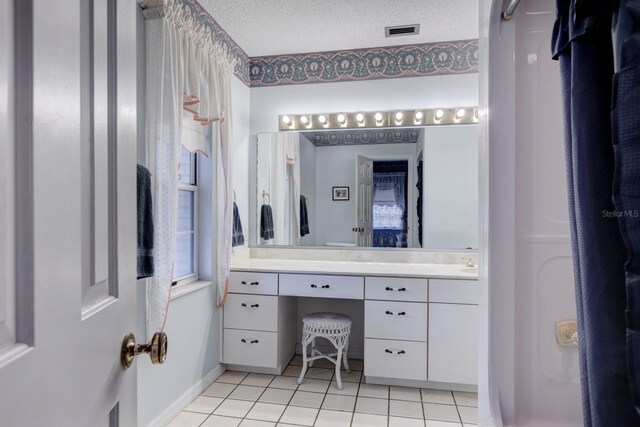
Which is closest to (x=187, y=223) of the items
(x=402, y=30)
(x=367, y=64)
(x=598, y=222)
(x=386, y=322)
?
(x=386, y=322)

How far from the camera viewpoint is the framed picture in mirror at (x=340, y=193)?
2992 mm

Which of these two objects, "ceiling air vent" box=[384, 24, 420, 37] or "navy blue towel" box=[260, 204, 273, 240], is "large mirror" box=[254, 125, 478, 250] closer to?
"navy blue towel" box=[260, 204, 273, 240]

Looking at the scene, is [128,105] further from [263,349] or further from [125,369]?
[263,349]

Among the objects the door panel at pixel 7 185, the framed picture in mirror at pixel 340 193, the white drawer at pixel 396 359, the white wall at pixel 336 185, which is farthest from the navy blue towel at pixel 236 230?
the door panel at pixel 7 185

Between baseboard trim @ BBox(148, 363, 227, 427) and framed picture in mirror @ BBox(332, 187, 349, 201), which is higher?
framed picture in mirror @ BBox(332, 187, 349, 201)

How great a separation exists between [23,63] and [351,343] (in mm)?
2907

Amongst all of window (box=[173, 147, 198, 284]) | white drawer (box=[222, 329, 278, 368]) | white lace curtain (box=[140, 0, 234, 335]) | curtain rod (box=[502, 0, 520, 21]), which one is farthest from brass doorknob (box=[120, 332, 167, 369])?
white drawer (box=[222, 329, 278, 368])

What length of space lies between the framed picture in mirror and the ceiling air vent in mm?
1202

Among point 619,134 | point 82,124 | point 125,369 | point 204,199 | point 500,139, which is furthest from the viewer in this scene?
point 204,199

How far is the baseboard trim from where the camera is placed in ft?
6.45

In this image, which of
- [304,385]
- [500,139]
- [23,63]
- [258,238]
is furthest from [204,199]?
[23,63]

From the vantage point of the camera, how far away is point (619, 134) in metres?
0.44

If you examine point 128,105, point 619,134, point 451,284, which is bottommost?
point 451,284

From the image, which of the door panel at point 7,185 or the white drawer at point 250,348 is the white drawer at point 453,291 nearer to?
the white drawer at point 250,348
